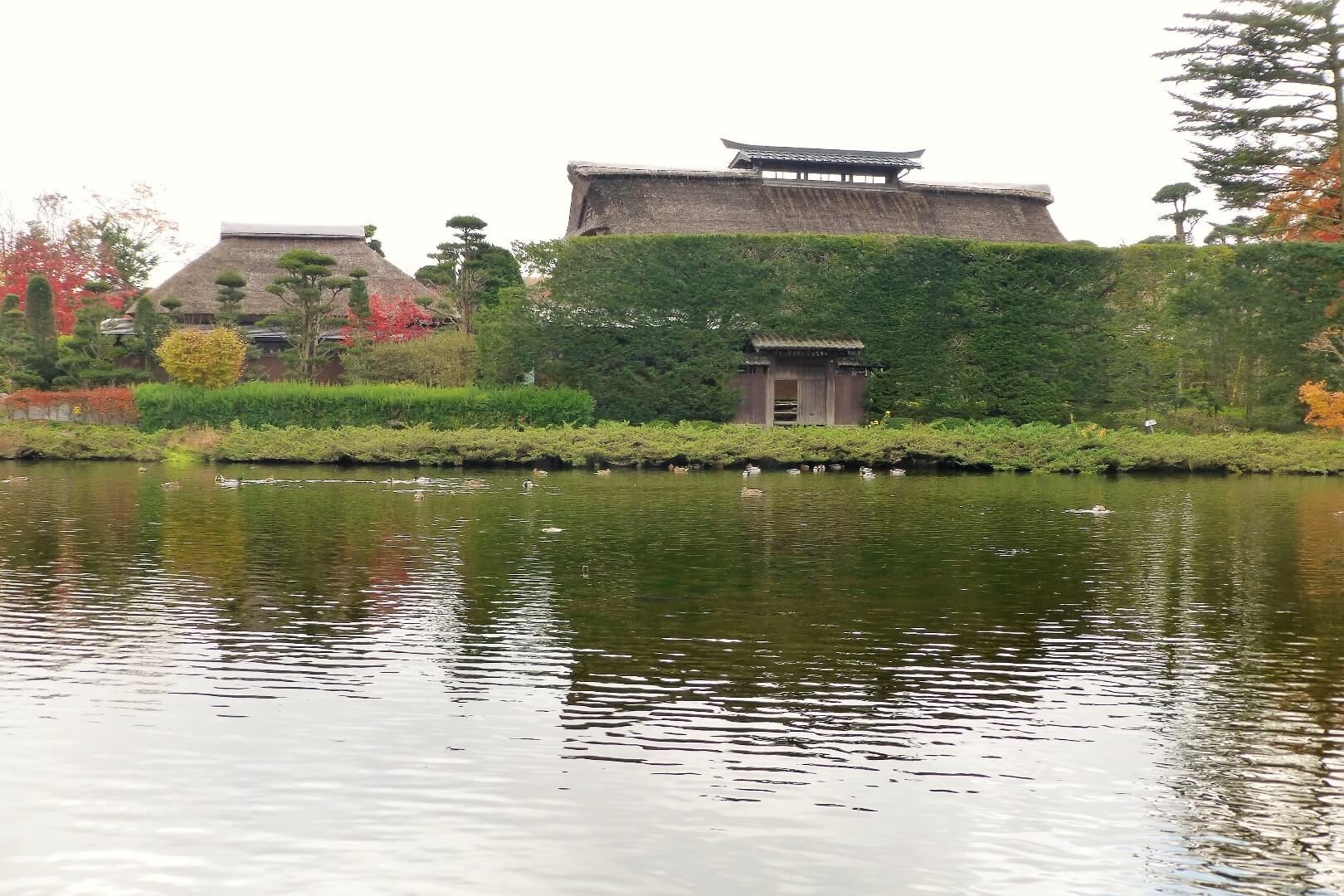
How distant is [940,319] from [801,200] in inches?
419

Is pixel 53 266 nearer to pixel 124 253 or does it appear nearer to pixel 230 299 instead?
pixel 124 253

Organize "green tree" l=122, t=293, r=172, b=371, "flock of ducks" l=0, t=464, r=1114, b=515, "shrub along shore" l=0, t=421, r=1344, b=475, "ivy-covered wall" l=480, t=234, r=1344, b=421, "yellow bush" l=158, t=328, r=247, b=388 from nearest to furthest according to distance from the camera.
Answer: "flock of ducks" l=0, t=464, r=1114, b=515 < "shrub along shore" l=0, t=421, r=1344, b=475 < "yellow bush" l=158, t=328, r=247, b=388 < "ivy-covered wall" l=480, t=234, r=1344, b=421 < "green tree" l=122, t=293, r=172, b=371

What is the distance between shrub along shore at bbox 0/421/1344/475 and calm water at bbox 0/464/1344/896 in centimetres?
1683

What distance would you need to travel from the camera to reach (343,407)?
41.1 m

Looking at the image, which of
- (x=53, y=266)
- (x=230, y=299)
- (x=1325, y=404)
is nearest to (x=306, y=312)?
(x=230, y=299)

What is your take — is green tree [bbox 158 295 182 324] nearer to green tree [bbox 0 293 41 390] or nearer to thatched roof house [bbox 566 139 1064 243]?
green tree [bbox 0 293 41 390]

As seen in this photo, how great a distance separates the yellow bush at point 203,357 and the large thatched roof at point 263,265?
1120 centimetres

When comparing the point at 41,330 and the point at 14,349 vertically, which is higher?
the point at 41,330

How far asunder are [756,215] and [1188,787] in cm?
4569

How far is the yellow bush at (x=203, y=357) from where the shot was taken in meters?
41.4

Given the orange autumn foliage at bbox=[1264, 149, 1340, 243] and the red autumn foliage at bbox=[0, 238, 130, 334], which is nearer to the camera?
the orange autumn foliage at bbox=[1264, 149, 1340, 243]

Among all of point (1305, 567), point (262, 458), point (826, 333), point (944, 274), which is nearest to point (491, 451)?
point (262, 458)

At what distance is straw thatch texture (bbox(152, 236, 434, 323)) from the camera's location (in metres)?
53.9

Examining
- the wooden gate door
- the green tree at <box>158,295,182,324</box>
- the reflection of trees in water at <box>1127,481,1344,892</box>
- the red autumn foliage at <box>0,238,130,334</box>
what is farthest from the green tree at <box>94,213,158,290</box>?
the reflection of trees in water at <box>1127,481,1344,892</box>
